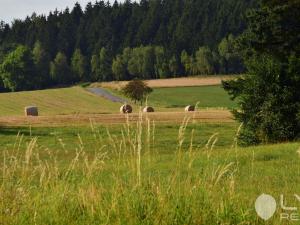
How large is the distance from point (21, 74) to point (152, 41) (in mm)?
45365

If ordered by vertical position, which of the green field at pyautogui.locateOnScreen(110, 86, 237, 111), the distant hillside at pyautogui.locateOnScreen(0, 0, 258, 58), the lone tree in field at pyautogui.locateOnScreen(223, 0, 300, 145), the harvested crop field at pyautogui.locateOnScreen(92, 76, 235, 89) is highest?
the distant hillside at pyautogui.locateOnScreen(0, 0, 258, 58)

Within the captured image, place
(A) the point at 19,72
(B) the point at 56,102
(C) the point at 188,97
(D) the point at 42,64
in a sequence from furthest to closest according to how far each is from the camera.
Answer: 1. (D) the point at 42,64
2. (A) the point at 19,72
3. (C) the point at 188,97
4. (B) the point at 56,102

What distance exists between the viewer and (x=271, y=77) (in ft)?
73.4

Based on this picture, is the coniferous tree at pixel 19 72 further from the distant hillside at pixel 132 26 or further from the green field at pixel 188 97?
the green field at pixel 188 97

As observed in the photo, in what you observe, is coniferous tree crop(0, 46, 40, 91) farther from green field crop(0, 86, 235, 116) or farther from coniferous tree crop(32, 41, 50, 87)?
green field crop(0, 86, 235, 116)

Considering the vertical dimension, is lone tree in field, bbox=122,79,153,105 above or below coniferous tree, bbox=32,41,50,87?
below

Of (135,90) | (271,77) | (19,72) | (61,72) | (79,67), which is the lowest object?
(135,90)

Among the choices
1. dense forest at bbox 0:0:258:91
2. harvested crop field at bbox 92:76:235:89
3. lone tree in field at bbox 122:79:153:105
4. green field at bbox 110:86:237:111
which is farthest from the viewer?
dense forest at bbox 0:0:258:91

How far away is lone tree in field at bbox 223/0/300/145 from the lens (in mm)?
22172

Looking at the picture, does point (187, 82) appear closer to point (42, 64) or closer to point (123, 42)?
point (42, 64)

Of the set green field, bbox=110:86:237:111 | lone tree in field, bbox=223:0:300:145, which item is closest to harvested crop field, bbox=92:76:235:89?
green field, bbox=110:86:237:111

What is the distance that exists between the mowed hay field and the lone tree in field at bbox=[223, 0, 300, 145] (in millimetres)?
47007

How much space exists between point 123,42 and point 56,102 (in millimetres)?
79672

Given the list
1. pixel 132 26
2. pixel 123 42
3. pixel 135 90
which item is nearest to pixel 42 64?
pixel 123 42
